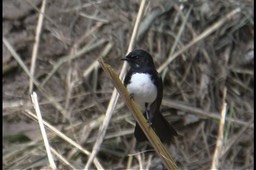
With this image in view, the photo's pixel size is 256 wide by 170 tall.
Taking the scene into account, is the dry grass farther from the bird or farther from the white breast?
the white breast

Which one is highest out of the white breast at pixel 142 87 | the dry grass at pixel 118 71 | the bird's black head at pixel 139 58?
the bird's black head at pixel 139 58

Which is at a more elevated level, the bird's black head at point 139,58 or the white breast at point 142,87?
the bird's black head at point 139,58

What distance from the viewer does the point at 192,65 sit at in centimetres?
561

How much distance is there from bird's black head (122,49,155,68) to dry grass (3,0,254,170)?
1433mm

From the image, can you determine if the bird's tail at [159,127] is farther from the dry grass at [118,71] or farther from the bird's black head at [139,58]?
the dry grass at [118,71]

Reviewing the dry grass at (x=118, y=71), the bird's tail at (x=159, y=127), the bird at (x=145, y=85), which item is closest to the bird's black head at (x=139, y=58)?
the bird at (x=145, y=85)

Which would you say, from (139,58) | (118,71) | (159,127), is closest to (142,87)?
(139,58)

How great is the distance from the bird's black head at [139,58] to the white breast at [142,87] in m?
0.06

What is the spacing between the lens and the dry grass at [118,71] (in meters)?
5.18

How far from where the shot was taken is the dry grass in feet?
17.0

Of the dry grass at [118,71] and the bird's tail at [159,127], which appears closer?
the bird's tail at [159,127]

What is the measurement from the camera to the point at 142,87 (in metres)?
3.65

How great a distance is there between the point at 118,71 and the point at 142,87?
175 centimetres

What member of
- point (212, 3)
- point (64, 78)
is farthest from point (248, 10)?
point (64, 78)
